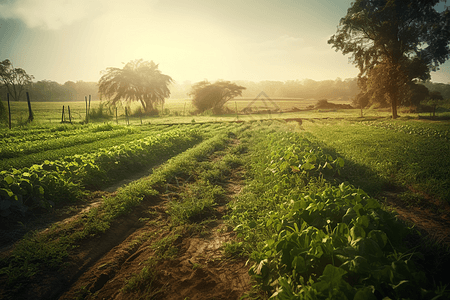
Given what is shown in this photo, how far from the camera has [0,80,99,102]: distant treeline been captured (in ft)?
249

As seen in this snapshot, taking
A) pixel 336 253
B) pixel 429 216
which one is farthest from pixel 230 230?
pixel 429 216

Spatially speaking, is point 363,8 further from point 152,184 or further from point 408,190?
point 152,184

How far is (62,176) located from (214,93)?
33.5 metres

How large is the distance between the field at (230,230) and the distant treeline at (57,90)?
73131 mm

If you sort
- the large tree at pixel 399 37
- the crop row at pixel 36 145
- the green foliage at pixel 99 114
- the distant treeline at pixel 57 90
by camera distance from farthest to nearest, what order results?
1. the distant treeline at pixel 57 90
2. the green foliage at pixel 99 114
3. the large tree at pixel 399 37
4. the crop row at pixel 36 145

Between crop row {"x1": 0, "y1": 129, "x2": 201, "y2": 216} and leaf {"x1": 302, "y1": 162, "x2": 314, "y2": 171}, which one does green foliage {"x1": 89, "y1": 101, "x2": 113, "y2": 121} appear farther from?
leaf {"x1": 302, "y1": 162, "x2": 314, "y2": 171}

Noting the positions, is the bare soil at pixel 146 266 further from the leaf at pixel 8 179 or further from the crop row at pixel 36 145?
the crop row at pixel 36 145

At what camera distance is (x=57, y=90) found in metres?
84.9

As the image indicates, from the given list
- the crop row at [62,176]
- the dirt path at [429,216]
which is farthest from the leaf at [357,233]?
the crop row at [62,176]

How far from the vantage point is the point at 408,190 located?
4.87m

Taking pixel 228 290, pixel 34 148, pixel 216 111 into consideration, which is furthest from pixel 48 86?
pixel 228 290

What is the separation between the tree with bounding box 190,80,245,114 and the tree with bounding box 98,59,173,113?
6.04 m

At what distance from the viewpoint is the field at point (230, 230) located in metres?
1.94

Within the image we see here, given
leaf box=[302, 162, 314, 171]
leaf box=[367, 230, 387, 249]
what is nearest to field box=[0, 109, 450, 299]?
leaf box=[367, 230, 387, 249]
